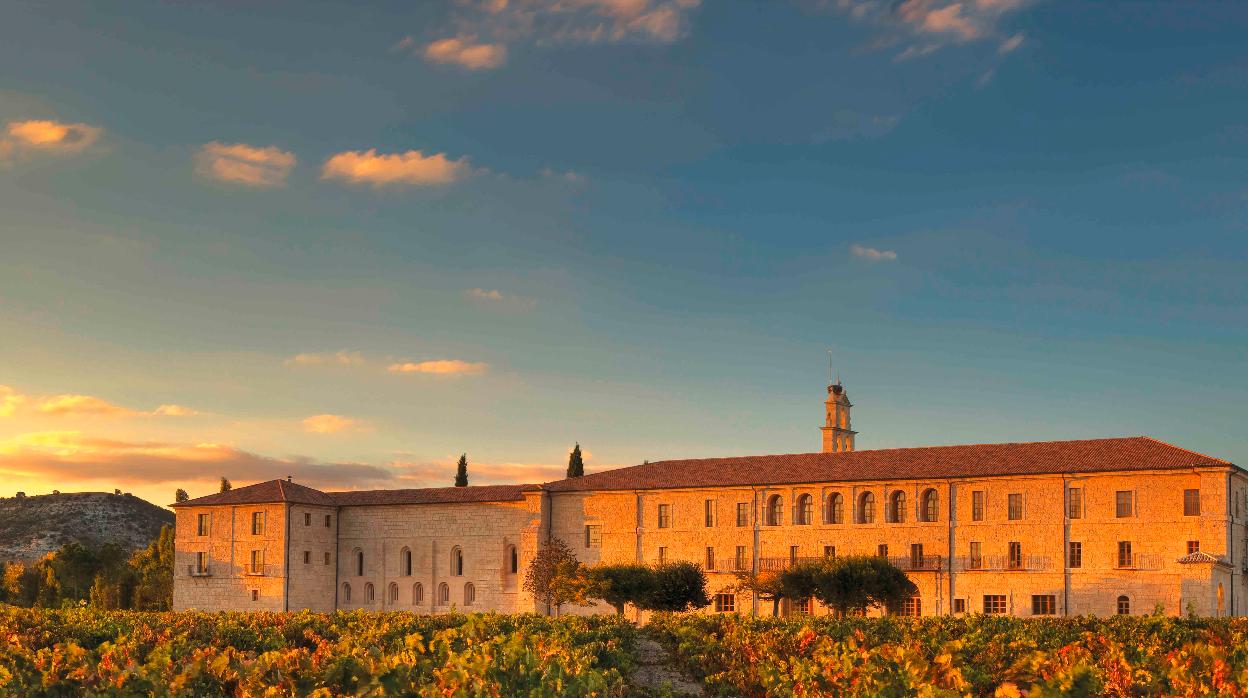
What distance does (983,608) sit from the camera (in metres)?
60.9

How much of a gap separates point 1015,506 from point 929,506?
4142 mm

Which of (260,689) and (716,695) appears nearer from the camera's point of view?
(260,689)

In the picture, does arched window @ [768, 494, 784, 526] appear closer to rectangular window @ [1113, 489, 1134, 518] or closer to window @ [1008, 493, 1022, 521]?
window @ [1008, 493, 1022, 521]

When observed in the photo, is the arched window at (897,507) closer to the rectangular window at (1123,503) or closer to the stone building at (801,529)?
the stone building at (801,529)

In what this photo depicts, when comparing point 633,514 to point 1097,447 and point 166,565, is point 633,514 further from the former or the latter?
point 166,565

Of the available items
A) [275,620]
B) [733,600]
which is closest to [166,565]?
[733,600]

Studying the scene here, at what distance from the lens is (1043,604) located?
197ft

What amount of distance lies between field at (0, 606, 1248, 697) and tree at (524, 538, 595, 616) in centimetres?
1679

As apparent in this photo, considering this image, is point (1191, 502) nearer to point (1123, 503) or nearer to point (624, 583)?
point (1123, 503)

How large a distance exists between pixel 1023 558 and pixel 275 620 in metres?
34.4

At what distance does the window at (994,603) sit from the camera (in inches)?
2389

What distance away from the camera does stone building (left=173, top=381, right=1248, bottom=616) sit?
2295 inches

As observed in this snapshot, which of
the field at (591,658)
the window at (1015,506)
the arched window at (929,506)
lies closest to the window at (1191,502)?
the window at (1015,506)

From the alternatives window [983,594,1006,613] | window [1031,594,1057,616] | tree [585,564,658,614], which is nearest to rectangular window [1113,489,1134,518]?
window [1031,594,1057,616]
